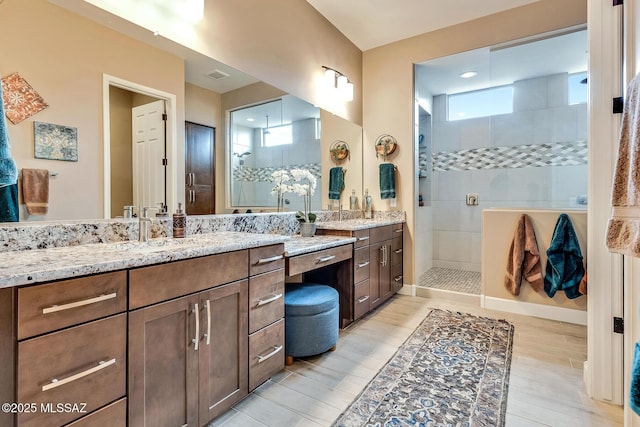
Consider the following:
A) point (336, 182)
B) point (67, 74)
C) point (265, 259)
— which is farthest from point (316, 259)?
point (67, 74)

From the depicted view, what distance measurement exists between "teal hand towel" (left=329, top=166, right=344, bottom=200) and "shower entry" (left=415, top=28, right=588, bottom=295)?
108 cm

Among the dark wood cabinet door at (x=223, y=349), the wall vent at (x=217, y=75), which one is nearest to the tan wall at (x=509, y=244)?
the dark wood cabinet door at (x=223, y=349)

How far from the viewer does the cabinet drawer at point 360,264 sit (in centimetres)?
258

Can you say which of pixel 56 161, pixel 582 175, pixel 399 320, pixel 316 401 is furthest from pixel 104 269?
pixel 582 175

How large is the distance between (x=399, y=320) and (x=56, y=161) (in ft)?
8.80

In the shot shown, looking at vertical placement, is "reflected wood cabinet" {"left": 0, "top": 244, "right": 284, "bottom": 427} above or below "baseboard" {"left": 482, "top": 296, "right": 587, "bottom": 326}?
above

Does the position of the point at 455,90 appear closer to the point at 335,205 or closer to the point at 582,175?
the point at 582,175

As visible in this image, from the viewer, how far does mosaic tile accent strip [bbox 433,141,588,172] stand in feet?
11.1

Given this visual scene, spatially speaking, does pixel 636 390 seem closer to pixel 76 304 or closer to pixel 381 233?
pixel 76 304

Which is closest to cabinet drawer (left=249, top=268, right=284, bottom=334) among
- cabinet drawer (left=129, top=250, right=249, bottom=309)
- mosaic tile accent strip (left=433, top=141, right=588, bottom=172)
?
cabinet drawer (left=129, top=250, right=249, bottom=309)

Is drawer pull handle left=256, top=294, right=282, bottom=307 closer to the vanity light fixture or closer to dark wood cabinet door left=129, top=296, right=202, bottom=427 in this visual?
dark wood cabinet door left=129, top=296, right=202, bottom=427

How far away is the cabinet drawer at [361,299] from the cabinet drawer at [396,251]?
2.20 feet

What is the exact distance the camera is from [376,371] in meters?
1.91

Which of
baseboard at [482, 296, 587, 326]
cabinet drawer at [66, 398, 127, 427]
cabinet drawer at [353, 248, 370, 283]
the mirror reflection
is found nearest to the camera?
cabinet drawer at [66, 398, 127, 427]
